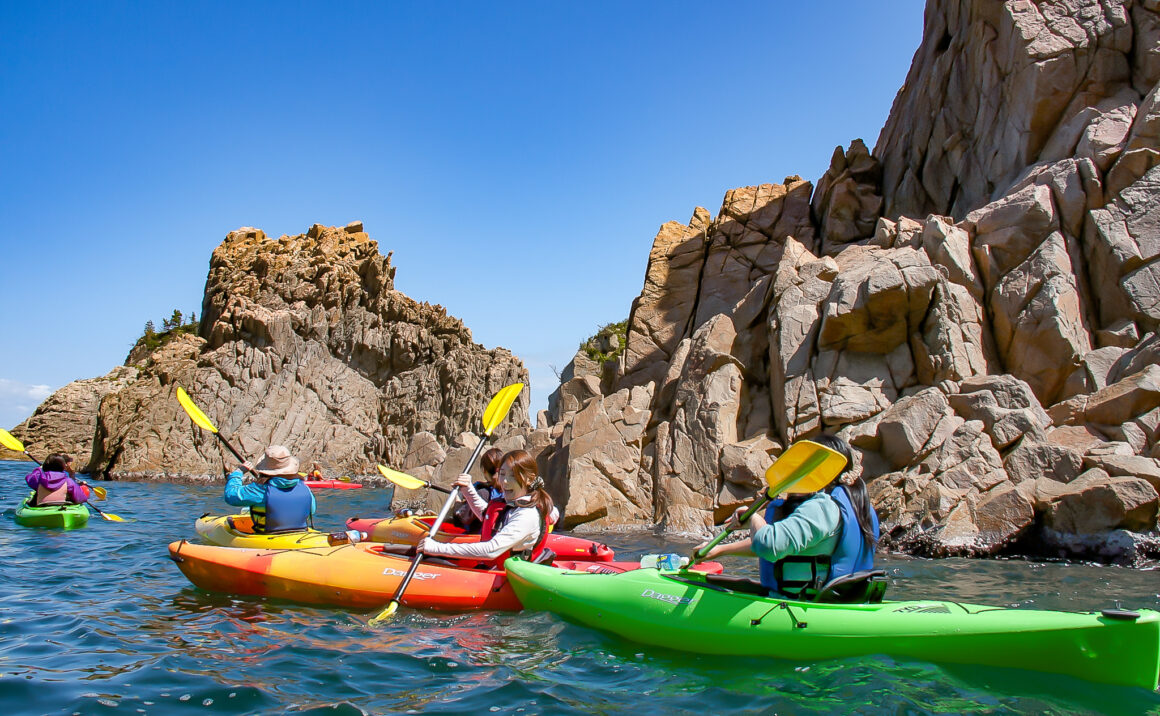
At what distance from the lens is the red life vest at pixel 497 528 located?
661 cm

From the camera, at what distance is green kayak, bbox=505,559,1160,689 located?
3.81 meters

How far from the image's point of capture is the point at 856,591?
4.68m

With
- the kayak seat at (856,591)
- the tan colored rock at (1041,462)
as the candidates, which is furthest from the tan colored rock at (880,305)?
the kayak seat at (856,591)

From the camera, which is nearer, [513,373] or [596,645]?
[596,645]

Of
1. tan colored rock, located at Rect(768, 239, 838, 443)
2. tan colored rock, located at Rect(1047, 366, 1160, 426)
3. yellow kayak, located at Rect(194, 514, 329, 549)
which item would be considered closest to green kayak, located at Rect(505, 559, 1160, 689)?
yellow kayak, located at Rect(194, 514, 329, 549)

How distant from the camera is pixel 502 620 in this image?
6.12 meters

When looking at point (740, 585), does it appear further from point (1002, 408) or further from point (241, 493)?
point (1002, 408)

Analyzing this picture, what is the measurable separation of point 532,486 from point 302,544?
2.55 m

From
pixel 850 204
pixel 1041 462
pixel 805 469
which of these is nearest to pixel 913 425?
pixel 1041 462

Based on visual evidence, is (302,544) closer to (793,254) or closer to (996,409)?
(996,409)

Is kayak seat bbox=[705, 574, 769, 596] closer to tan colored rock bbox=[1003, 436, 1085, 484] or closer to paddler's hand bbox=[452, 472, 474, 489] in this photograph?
paddler's hand bbox=[452, 472, 474, 489]

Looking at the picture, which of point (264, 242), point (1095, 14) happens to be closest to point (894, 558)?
point (1095, 14)

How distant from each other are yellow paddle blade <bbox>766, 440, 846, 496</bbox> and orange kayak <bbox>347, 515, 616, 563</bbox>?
2770mm

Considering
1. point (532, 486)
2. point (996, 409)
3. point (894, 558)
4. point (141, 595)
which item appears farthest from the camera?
point (996, 409)
